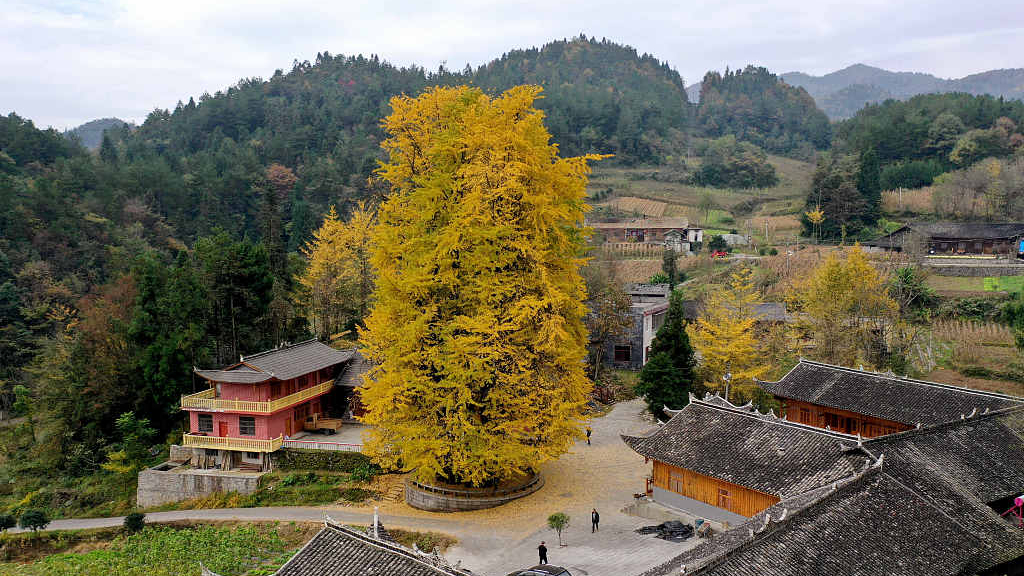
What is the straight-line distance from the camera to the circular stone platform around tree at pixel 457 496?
63.6 ft

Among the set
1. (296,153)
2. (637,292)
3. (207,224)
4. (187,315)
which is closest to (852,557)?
(187,315)

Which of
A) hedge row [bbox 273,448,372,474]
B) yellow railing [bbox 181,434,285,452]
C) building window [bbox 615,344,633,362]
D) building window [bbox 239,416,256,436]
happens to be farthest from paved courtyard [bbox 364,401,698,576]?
building window [bbox 615,344,633,362]

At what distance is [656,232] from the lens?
61.7 metres

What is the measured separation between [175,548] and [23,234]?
35.2m

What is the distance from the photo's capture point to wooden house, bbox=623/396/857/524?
51.5 ft

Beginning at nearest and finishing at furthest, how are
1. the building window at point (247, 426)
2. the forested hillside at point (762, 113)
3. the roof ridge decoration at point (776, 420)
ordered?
the roof ridge decoration at point (776, 420) < the building window at point (247, 426) < the forested hillside at point (762, 113)

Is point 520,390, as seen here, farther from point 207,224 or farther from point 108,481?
point 207,224

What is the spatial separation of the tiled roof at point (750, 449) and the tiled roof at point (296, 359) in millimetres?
12734

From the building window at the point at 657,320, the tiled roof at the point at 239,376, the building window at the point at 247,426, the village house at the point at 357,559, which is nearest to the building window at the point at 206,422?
the building window at the point at 247,426

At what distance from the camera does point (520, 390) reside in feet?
61.5

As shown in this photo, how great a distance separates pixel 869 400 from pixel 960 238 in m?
31.8

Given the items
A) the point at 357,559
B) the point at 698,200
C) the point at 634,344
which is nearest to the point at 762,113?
the point at 698,200

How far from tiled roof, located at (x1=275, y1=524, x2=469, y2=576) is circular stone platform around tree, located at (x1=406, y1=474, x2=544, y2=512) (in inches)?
311

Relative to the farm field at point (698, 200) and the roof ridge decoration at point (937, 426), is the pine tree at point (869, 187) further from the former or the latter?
the roof ridge decoration at point (937, 426)
